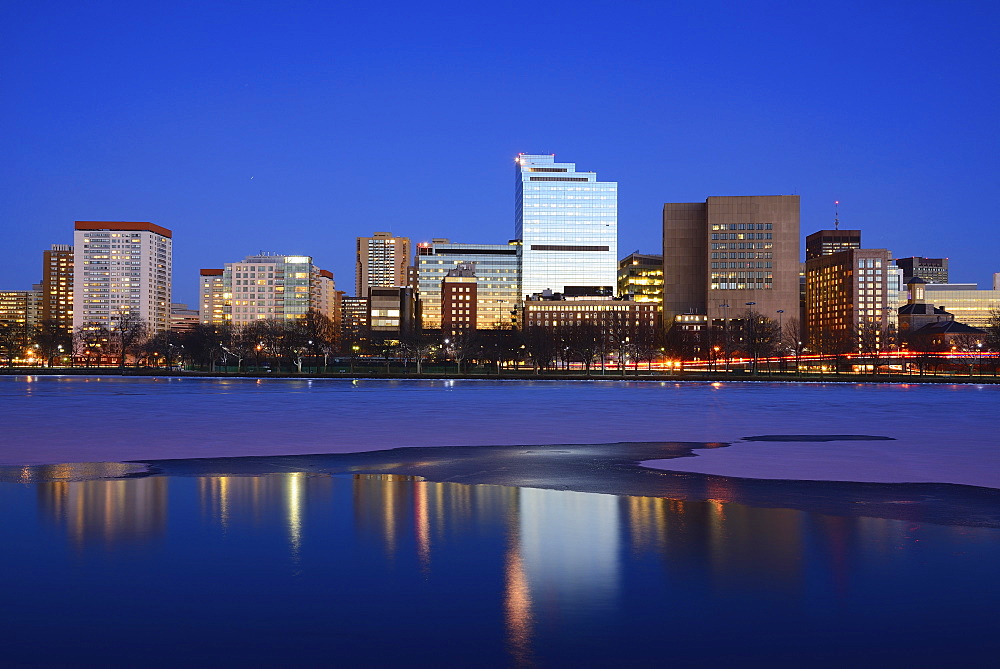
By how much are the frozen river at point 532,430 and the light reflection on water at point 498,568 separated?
5.29 metres

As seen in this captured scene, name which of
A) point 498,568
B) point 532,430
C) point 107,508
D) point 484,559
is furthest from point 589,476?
point 532,430

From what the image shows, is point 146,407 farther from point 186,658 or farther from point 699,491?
point 186,658

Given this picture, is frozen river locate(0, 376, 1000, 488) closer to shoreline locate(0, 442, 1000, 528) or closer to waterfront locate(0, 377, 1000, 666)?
waterfront locate(0, 377, 1000, 666)

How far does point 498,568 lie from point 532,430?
16.4 m

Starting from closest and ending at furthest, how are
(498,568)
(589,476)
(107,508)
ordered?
1. (498,568)
2. (107,508)
3. (589,476)

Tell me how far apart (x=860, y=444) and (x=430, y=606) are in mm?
17104

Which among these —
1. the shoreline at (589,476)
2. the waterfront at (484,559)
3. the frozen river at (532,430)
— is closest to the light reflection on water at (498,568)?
the waterfront at (484,559)

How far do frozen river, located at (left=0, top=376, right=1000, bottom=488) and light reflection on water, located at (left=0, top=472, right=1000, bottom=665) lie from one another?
5290mm

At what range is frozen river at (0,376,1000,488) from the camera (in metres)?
17.7

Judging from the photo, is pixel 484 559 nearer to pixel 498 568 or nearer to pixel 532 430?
pixel 498 568

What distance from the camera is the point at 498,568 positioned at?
8.96 metres

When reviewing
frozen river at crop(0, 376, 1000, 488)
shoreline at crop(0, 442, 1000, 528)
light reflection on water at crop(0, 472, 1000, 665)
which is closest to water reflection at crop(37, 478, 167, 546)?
light reflection on water at crop(0, 472, 1000, 665)

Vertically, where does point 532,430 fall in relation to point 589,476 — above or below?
below

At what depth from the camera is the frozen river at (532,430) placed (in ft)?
58.1
